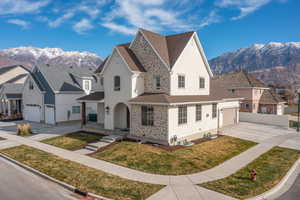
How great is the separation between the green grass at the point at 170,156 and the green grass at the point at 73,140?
3.30 metres

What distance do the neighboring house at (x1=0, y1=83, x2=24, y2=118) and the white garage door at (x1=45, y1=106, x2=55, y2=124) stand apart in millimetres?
8356

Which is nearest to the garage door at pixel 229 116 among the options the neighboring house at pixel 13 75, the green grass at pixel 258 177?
the green grass at pixel 258 177

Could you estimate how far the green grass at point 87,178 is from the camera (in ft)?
28.6

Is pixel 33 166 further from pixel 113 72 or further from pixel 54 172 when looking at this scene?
pixel 113 72

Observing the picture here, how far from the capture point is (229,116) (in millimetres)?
26672

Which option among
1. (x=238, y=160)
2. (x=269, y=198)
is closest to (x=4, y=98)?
(x=238, y=160)

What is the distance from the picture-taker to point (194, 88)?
2002cm

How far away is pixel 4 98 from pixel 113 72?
26.5m

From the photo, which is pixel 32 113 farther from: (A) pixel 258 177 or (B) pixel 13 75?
(A) pixel 258 177

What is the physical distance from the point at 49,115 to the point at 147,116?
17991 mm

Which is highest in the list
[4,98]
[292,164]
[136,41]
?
[136,41]

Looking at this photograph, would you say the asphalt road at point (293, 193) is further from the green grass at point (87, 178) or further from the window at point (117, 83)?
the window at point (117, 83)

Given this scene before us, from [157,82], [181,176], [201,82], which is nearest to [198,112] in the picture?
[201,82]

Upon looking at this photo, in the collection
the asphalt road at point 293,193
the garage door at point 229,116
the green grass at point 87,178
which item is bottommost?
the asphalt road at point 293,193
